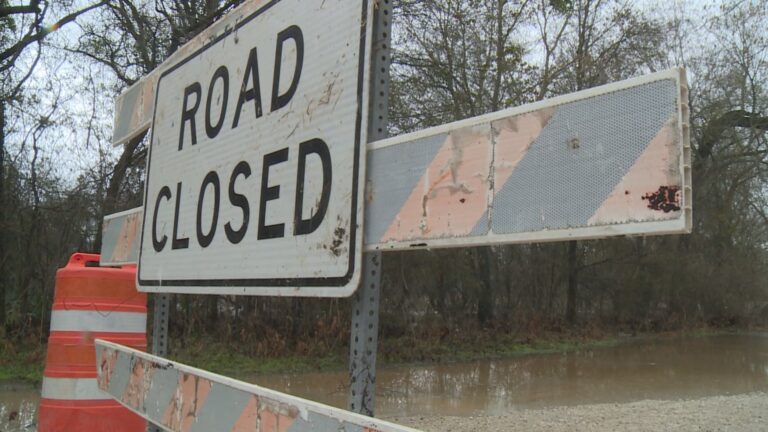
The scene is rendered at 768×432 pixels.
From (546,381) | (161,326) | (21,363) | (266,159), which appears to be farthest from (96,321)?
(546,381)

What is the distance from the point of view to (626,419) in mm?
8789

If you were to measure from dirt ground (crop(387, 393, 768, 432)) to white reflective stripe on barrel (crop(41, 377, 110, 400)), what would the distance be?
16.1ft

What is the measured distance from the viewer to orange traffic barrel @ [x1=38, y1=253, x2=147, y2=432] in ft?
11.6

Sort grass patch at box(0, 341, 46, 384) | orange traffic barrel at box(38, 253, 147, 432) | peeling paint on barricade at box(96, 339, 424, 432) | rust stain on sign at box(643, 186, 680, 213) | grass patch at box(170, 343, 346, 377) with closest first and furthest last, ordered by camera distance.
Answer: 1. rust stain on sign at box(643, 186, 680, 213)
2. peeling paint on barricade at box(96, 339, 424, 432)
3. orange traffic barrel at box(38, 253, 147, 432)
4. grass patch at box(0, 341, 46, 384)
5. grass patch at box(170, 343, 346, 377)

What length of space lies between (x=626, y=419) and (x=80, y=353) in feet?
24.3

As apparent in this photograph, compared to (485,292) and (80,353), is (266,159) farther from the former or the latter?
(485,292)

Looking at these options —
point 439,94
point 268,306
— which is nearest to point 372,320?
point 268,306

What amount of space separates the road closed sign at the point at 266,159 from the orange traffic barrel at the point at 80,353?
3.01 feet

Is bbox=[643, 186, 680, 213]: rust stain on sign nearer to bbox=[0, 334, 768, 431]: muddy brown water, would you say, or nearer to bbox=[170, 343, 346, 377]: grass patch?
bbox=[0, 334, 768, 431]: muddy brown water

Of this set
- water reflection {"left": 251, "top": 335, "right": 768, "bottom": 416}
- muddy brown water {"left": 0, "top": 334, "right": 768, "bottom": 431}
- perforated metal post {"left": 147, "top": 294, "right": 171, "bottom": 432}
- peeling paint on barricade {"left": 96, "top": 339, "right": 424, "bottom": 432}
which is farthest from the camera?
water reflection {"left": 251, "top": 335, "right": 768, "bottom": 416}

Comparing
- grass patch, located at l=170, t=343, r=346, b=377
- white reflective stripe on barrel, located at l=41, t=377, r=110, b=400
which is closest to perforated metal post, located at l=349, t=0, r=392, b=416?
white reflective stripe on barrel, located at l=41, t=377, r=110, b=400

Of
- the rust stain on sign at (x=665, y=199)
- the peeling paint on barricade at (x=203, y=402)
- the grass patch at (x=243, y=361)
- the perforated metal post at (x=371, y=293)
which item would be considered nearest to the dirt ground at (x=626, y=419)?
the grass patch at (x=243, y=361)

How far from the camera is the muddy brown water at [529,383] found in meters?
10.1

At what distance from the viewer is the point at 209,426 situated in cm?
195
